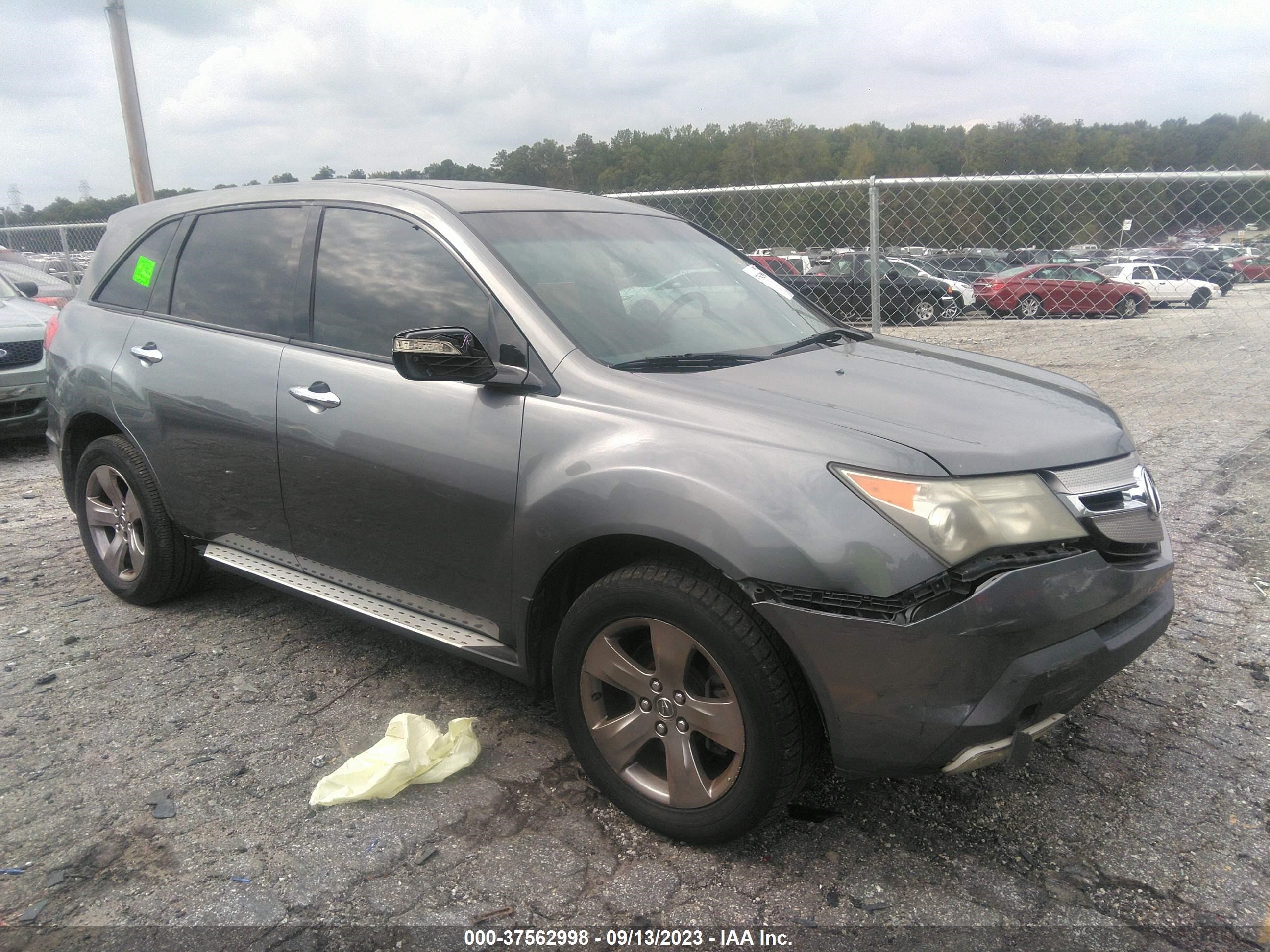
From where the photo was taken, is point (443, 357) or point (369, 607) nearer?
point (443, 357)

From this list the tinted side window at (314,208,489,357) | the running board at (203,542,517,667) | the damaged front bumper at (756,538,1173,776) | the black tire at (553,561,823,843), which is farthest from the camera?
the tinted side window at (314,208,489,357)

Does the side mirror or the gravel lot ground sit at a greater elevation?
the side mirror

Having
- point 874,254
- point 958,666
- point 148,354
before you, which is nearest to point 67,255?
point 148,354

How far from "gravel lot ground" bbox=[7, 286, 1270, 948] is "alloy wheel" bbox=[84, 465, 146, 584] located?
0.30 metres

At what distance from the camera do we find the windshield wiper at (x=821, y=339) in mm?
3113

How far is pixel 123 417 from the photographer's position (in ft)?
12.8

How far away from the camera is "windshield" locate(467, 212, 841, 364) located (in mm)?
2865

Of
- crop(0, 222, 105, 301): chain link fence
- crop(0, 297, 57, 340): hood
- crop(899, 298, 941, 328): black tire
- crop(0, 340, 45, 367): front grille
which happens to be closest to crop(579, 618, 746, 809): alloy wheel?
crop(0, 340, 45, 367): front grille

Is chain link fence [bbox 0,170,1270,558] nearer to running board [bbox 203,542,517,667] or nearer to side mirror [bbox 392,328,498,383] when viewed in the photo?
side mirror [bbox 392,328,498,383]

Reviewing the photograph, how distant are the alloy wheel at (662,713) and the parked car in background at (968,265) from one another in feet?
21.0

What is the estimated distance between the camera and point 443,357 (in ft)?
8.75

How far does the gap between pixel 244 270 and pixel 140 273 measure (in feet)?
2.64

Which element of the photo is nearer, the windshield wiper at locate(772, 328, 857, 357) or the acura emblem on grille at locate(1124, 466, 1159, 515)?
the acura emblem on grille at locate(1124, 466, 1159, 515)

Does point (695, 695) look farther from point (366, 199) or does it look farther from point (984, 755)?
point (366, 199)
